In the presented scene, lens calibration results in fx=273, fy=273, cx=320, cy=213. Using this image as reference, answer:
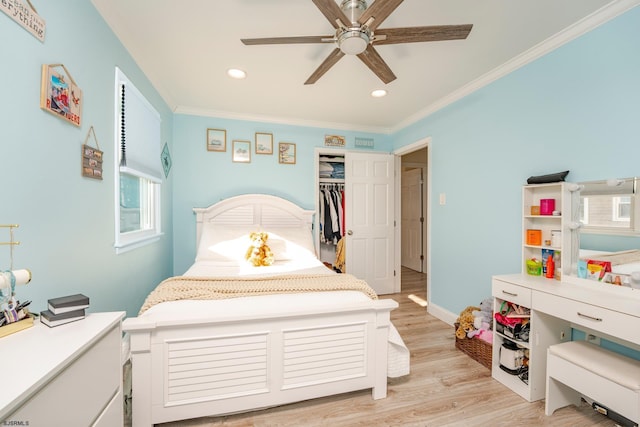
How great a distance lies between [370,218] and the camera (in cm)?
394

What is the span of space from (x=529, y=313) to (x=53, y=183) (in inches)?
113

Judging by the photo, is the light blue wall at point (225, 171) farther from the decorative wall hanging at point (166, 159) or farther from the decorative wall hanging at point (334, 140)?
the decorative wall hanging at point (166, 159)

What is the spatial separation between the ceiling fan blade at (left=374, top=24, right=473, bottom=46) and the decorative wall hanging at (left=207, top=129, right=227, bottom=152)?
2500 millimetres

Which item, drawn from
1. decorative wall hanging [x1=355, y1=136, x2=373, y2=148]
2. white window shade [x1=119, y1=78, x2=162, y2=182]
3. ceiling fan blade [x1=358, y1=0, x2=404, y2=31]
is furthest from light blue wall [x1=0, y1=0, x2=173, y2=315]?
decorative wall hanging [x1=355, y1=136, x2=373, y2=148]

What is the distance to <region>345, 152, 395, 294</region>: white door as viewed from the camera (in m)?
3.86

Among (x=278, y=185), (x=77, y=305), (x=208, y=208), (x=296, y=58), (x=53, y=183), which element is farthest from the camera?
(x=278, y=185)

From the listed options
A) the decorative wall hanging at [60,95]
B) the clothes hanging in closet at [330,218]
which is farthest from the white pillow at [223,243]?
the decorative wall hanging at [60,95]

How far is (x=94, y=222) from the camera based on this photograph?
1.61 meters

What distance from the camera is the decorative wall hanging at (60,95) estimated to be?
47.1 inches

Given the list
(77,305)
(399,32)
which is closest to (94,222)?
(77,305)

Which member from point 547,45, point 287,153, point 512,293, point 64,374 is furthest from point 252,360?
point 547,45

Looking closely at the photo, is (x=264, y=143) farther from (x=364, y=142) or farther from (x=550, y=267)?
(x=550, y=267)

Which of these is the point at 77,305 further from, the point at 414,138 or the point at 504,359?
the point at 414,138

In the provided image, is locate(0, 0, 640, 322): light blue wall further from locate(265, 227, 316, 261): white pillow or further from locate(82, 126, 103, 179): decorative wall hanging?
locate(265, 227, 316, 261): white pillow
